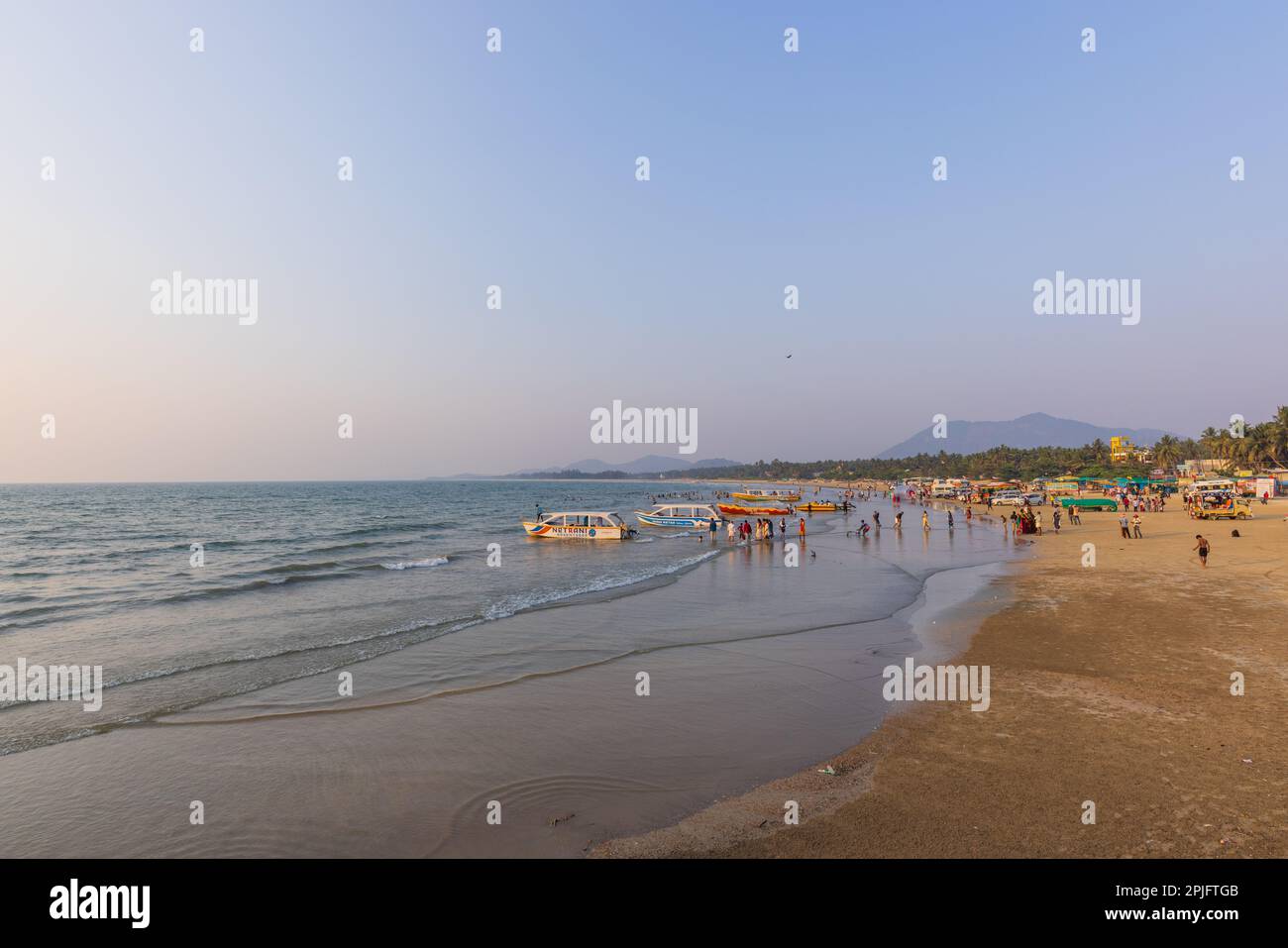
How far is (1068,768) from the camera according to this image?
8.14 metres

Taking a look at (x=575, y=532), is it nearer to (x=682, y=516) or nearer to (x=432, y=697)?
(x=682, y=516)

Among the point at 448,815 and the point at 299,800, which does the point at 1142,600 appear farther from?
the point at 299,800

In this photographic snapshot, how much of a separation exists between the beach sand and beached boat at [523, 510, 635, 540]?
34.3 m

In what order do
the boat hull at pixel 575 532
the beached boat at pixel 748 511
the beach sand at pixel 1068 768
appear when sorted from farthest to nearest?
the beached boat at pixel 748 511, the boat hull at pixel 575 532, the beach sand at pixel 1068 768

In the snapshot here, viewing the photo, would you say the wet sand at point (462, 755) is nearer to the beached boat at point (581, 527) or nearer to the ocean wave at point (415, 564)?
the ocean wave at point (415, 564)

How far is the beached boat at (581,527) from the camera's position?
159ft

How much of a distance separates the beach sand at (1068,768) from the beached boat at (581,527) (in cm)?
3431

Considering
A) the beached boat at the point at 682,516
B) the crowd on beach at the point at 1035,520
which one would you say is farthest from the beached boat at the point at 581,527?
the crowd on beach at the point at 1035,520

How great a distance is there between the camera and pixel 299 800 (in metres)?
8.24

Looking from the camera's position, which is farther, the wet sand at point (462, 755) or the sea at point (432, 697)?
the sea at point (432, 697)

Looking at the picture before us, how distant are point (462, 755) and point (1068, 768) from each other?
8.46 metres

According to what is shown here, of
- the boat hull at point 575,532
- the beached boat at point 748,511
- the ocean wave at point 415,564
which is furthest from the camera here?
the beached boat at point 748,511
